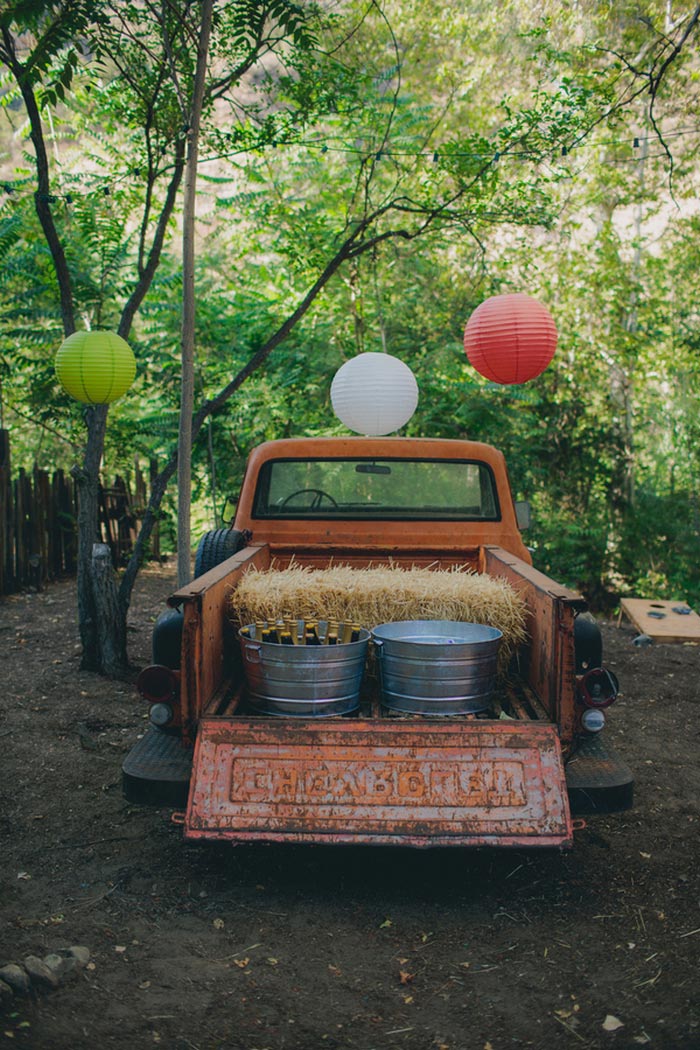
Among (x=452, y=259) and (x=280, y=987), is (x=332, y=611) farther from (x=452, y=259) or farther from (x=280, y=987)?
(x=452, y=259)

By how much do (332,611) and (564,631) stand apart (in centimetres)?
116

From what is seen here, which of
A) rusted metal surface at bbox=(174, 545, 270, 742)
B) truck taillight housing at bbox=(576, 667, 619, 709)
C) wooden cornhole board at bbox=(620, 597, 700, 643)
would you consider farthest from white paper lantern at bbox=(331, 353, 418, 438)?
wooden cornhole board at bbox=(620, 597, 700, 643)

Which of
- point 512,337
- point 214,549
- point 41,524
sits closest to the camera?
point 214,549

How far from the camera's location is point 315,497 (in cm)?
537

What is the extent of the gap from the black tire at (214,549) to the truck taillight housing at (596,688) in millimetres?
2205

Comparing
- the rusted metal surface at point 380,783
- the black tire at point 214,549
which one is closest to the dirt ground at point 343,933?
the rusted metal surface at point 380,783

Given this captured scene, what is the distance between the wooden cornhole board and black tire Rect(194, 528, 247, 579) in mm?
5414

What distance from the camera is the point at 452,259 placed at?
43.2 ft

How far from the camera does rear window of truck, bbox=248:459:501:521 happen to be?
5.34 meters

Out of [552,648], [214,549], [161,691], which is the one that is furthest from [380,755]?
→ [214,549]

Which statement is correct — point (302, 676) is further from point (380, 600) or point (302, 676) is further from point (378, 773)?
point (380, 600)

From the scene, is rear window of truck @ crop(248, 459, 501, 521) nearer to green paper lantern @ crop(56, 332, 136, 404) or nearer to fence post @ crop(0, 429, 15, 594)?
green paper lantern @ crop(56, 332, 136, 404)

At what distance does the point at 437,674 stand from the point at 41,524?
8.13 m

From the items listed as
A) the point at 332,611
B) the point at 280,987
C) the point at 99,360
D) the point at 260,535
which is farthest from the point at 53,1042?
the point at 99,360
